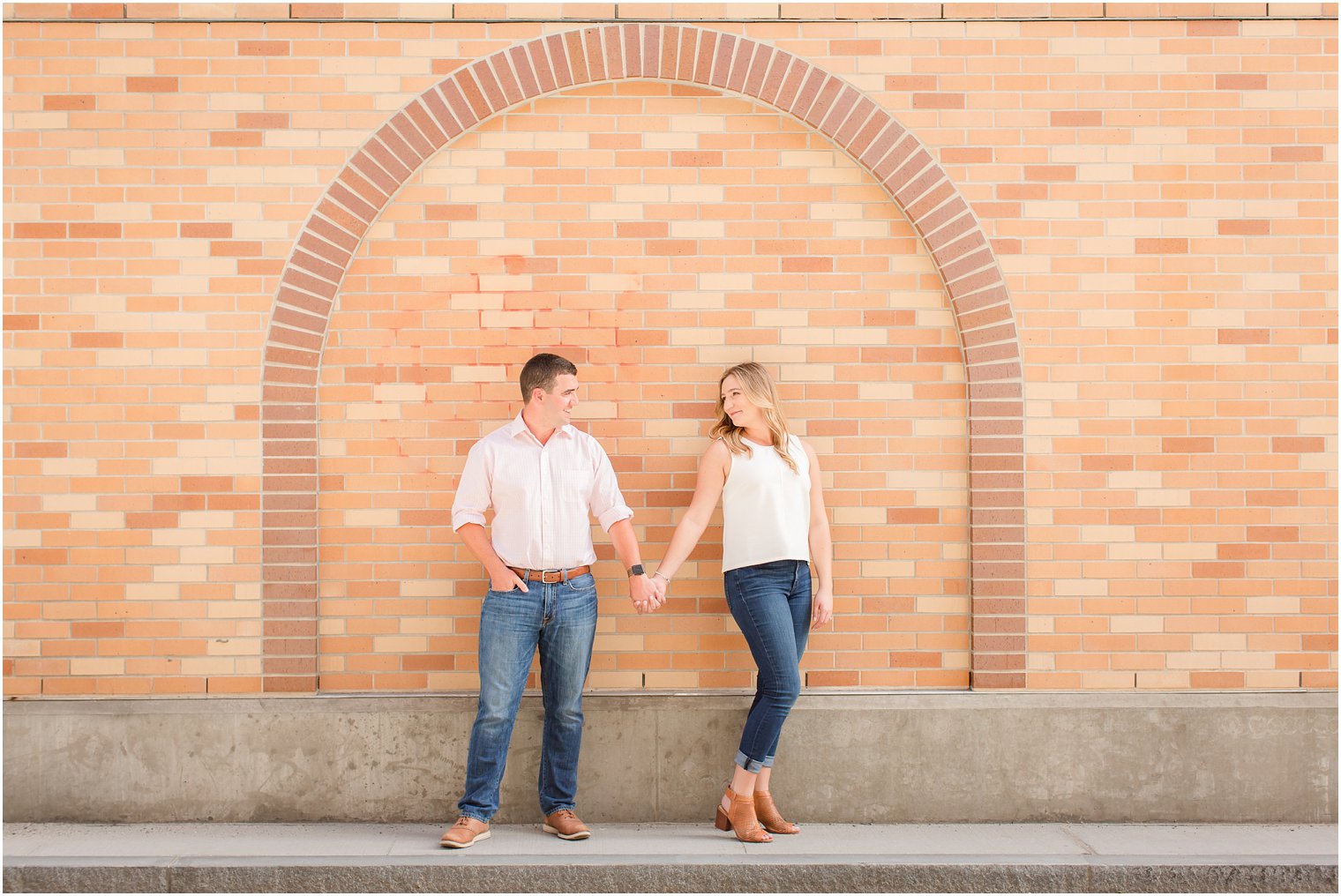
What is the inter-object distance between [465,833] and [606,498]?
158 centimetres

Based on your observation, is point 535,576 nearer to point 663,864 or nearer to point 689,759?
point 689,759

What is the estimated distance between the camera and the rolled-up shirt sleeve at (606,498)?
4078 millimetres

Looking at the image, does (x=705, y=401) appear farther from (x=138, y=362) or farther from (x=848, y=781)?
(x=138, y=362)

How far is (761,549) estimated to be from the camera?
3.89 m

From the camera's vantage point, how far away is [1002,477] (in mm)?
4391

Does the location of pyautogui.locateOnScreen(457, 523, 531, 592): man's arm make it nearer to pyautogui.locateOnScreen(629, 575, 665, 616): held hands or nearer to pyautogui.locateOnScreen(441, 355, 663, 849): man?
pyautogui.locateOnScreen(441, 355, 663, 849): man

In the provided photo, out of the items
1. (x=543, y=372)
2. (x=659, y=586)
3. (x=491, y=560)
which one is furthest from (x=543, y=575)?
(x=543, y=372)

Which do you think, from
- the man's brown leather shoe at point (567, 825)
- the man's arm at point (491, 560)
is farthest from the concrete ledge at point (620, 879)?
the man's arm at point (491, 560)

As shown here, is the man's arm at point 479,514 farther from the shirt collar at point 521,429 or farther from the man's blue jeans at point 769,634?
the man's blue jeans at point 769,634

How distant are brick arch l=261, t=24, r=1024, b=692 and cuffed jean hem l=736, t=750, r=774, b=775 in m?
1.18

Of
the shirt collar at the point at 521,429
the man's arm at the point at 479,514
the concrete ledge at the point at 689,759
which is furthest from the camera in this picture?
the concrete ledge at the point at 689,759

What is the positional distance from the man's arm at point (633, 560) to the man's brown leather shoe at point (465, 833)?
1183mm

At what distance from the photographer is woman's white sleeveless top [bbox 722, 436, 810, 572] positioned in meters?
3.89

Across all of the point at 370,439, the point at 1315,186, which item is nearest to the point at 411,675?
the point at 370,439
